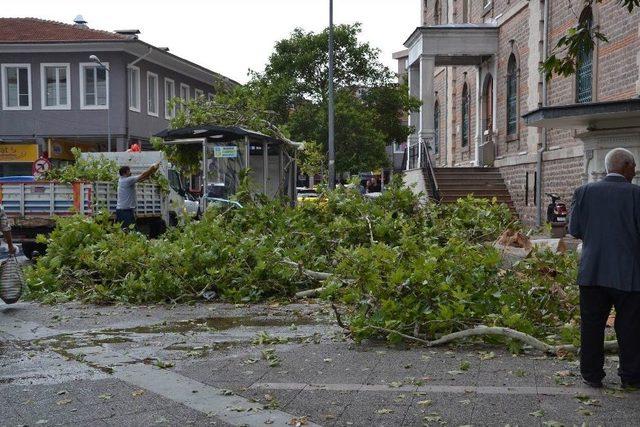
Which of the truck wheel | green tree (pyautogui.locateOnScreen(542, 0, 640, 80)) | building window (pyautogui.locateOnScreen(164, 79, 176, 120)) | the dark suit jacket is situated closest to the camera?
the dark suit jacket

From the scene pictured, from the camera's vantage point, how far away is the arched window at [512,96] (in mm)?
27719

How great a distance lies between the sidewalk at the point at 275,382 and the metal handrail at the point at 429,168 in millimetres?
16252

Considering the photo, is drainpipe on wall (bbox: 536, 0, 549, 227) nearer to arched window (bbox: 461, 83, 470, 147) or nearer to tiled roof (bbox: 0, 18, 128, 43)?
arched window (bbox: 461, 83, 470, 147)

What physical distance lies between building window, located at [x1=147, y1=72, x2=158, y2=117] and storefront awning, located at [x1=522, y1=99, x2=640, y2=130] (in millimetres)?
28460

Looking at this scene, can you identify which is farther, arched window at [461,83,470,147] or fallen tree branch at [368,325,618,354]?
arched window at [461,83,470,147]

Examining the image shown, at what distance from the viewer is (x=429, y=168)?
26.1 meters

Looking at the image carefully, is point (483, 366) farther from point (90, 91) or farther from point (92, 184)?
point (90, 91)

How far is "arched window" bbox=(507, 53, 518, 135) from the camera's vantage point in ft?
90.9

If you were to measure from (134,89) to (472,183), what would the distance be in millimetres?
18736

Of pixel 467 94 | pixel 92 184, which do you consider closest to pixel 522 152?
pixel 467 94

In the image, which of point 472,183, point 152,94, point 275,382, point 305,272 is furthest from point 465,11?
point 275,382

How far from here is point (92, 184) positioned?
18.2 m

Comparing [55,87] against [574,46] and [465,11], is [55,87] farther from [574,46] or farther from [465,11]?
[574,46]

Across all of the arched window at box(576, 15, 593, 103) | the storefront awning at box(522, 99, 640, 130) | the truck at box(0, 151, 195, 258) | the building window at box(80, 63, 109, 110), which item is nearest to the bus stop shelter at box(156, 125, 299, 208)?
the truck at box(0, 151, 195, 258)
